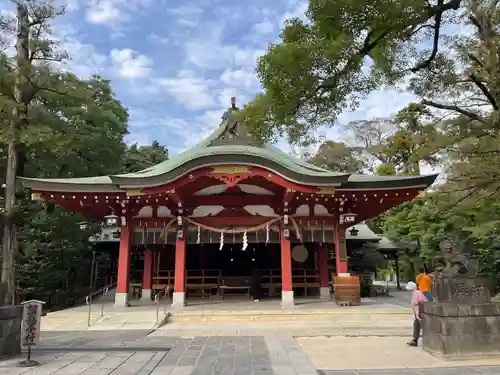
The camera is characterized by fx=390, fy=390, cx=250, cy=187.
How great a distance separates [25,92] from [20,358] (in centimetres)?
1051

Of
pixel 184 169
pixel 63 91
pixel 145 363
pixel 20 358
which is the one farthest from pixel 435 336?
pixel 63 91

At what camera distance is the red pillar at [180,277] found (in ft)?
43.2

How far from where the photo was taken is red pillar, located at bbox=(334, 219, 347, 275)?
1365 cm

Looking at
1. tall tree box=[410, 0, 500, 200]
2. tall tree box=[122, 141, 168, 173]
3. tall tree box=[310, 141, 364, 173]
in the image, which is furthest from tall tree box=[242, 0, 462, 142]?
tall tree box=[310, 141, 364, 173]

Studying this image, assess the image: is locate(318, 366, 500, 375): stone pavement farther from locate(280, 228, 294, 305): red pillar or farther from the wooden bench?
the wooden bench

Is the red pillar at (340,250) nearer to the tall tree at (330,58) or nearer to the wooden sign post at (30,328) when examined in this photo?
the tall tree at (330,58)

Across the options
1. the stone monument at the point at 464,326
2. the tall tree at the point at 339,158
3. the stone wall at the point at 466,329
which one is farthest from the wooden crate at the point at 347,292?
the tall tree at the point at 339,158

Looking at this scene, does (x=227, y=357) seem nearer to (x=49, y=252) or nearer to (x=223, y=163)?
(x=223, y=163)

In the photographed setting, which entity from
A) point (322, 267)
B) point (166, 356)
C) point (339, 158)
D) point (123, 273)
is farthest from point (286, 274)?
point (339, 158)

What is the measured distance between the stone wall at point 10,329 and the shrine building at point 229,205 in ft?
20.0

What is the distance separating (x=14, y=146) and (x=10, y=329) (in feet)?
29.7

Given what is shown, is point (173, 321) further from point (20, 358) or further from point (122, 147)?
point (122, 147)

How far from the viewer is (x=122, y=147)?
70.8 feet

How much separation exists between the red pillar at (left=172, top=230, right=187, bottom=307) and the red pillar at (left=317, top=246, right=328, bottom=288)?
19.0ft
